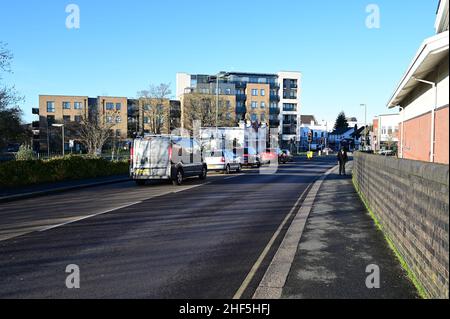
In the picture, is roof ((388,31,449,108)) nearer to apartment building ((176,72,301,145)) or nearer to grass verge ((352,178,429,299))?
grass verge ((352,178,429,299))

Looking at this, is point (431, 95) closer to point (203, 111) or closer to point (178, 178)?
point (178, 178)

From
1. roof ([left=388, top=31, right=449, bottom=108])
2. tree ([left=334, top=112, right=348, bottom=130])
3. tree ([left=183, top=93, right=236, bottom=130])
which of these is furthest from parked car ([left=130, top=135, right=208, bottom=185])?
tree ([left=334, top=112, right=348, bottom=130])

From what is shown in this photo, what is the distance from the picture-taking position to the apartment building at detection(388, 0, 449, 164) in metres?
7.82

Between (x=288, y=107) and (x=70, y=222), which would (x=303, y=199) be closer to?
(x=70, y=222)

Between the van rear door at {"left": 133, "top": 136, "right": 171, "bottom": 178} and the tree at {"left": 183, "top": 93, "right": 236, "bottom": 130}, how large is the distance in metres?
30.3

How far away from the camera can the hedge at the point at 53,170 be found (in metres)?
15.6

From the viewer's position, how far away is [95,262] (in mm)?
5789

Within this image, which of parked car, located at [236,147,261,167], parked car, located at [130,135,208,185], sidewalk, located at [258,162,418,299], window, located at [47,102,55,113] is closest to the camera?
sidewalk, located at [258,162,418,299]

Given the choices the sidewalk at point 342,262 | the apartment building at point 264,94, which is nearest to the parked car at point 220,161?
the sidewalk at point 342,262

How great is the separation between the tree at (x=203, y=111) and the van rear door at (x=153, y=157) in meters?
30.3

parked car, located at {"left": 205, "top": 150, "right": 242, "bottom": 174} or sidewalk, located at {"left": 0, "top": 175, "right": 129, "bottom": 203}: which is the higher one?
parked car, located at {"left": 205, "top": 150, "right": 242, "bottom": 174}

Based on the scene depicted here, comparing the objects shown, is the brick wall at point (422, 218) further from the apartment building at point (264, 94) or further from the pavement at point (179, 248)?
the apartment building at point (264, 94)

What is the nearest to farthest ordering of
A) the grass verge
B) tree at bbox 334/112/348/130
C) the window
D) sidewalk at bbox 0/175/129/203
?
the grass verge < sidewalk at bbox 0/175/129/203 < the window < tree at bbox 334/112/348/130
